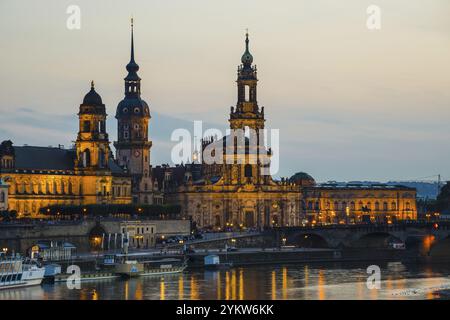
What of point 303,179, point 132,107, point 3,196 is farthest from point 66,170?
point 303,179

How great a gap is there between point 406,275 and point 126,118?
47.1 metres

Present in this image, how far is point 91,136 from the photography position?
132250mm

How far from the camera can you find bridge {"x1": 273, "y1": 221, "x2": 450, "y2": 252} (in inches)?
5123

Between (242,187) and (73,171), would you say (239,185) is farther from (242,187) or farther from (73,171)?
(73,171)

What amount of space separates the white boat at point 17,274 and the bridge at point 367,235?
47.0 meters

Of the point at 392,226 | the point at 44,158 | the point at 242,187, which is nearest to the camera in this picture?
the point at 392,226

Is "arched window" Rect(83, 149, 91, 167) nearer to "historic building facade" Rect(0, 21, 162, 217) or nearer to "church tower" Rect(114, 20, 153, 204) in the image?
"historic building facade" Rect(0, 21, 162, 217)

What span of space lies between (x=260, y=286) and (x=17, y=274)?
1705 centimetres

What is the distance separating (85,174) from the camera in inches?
5290

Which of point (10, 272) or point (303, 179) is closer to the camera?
point (10, 272)

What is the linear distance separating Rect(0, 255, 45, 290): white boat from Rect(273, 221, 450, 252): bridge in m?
47.0

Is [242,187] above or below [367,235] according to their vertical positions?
above
